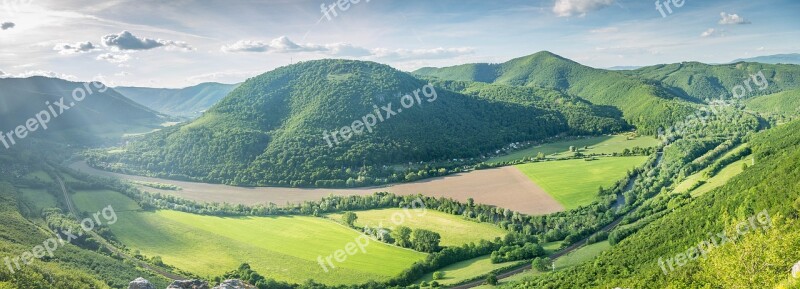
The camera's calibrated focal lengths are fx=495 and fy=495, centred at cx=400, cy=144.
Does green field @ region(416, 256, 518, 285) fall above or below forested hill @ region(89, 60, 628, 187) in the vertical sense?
below

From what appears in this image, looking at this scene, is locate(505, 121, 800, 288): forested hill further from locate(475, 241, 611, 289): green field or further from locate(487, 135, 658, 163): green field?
locate(487, 135, 658, 163): green field

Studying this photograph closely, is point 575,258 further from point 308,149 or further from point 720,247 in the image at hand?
point 308,149

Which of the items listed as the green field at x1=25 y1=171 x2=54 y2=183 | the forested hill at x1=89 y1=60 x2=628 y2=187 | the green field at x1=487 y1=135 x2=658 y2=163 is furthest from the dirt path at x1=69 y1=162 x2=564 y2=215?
the green field at x1=487 y1=135 x2=658 y2=163

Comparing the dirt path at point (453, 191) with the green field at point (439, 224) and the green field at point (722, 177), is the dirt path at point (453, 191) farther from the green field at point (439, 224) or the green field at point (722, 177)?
the green field at point (722, 177)

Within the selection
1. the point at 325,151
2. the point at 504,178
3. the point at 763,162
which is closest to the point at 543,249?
the point at 763,162

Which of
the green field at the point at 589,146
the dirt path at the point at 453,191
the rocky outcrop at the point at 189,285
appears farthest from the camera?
the green field at the point at 589,146

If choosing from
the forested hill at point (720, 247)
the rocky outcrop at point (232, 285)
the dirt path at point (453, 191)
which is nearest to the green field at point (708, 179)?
the forested hill at point (720, 247)
